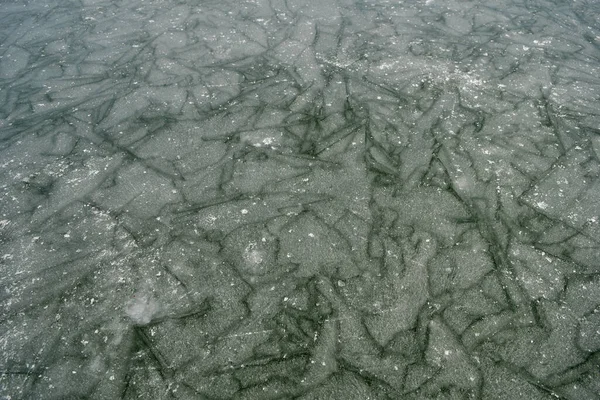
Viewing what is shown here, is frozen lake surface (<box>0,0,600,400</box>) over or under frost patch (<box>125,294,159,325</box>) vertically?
over

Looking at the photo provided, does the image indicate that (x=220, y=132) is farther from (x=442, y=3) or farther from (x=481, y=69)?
(x=442, y=3)

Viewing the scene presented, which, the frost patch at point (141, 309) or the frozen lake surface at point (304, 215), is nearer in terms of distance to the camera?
the frozen lake surface at point (304, 215)

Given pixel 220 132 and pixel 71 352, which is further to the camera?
pixel 220 132

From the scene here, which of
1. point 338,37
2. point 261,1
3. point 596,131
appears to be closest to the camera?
point 596,131

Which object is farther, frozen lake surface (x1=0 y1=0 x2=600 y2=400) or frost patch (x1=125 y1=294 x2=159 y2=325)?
frost patch (x1=125 y1=294 x2=159 y2=325)

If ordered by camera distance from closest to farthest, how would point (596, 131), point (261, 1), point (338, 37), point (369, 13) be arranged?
point (596, 131), point (338, 37), point (369, 13), point (261, 1)

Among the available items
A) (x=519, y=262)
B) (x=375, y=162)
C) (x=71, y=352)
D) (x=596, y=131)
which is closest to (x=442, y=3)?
(x=596, y=131)

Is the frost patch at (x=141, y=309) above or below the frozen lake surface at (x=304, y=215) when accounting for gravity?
below

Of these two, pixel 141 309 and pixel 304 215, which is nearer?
pixel 141 309
